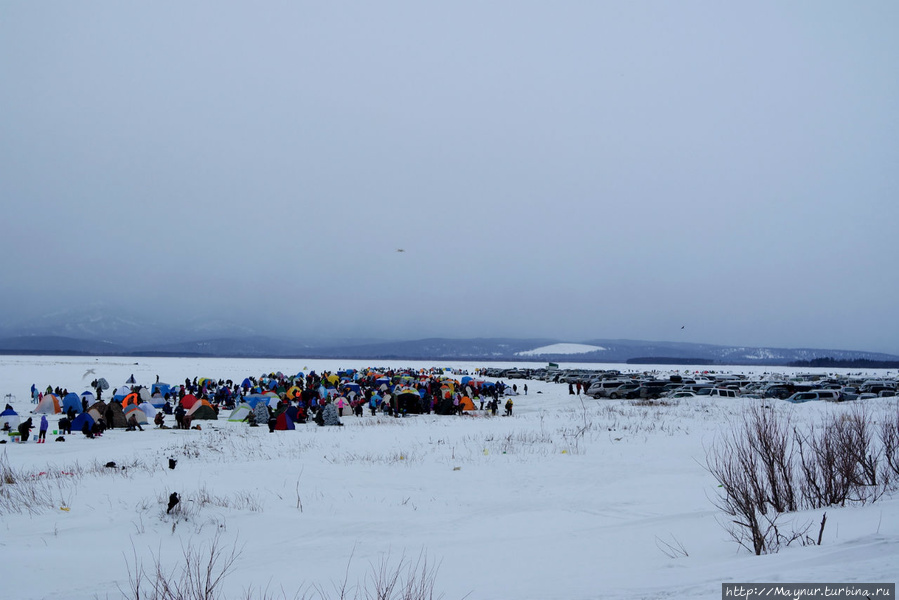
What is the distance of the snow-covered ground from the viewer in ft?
17.3

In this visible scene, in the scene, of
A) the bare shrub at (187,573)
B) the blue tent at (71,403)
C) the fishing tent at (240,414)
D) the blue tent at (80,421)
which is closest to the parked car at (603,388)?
the fishing tent at (240,414)

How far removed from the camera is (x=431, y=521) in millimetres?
8281

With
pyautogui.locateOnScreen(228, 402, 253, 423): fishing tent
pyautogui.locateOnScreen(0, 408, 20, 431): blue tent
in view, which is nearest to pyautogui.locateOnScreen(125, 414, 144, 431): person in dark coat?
pyautogui.locateOnScreen(0, 408, 20, 431): blue tent

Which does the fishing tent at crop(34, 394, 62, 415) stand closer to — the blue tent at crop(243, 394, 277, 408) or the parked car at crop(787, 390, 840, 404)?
the blue tent at crop(243, 394, 277, 408)

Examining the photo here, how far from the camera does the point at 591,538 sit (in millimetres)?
7168

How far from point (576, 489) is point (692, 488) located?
7.28 ft

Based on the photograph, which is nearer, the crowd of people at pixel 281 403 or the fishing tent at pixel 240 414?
the crowd of people at pixel 281 403

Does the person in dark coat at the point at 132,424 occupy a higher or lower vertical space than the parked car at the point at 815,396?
lower

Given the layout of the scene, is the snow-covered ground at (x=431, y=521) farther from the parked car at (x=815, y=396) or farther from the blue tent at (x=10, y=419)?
the parked car at (x=815, y=396)

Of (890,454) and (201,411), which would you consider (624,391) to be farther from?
(890,454)

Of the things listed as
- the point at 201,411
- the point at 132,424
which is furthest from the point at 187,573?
the point at 201,411

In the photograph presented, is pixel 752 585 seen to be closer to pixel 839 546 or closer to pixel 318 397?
pixel 839 546

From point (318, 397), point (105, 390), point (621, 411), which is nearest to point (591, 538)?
point (621, 411)

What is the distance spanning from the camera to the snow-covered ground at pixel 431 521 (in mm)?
5273
